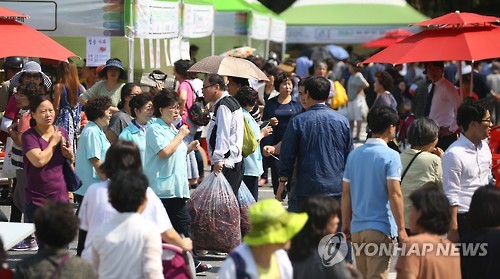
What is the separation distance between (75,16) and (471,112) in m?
6.27

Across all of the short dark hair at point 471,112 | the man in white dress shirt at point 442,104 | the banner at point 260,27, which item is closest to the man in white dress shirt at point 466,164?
the short dark hair at point 471,112

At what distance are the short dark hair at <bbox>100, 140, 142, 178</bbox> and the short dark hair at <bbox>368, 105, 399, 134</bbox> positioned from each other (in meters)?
1.72

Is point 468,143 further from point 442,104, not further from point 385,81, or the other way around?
point 385,81

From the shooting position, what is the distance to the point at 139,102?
25.7ft

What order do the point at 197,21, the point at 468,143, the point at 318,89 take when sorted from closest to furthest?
the point at 468,143, the point at 318,89, the point at 197,21

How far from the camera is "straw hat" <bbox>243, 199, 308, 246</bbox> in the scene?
4.80 m

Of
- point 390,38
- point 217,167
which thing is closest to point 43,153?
point 217,167

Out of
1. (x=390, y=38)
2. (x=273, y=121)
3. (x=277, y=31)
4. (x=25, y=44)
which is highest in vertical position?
(x=25, y=44)

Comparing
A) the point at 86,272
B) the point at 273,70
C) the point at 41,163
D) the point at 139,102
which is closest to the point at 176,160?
the point at 139,102

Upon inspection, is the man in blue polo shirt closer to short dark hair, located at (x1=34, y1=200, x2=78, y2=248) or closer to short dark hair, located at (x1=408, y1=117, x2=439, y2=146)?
short dark hair, located at (x1=408, y1=117, x2=439, y2=146)

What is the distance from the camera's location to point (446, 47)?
930 centimetres

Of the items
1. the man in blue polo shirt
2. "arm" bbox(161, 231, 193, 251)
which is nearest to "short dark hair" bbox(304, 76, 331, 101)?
the man in blue polo shirt

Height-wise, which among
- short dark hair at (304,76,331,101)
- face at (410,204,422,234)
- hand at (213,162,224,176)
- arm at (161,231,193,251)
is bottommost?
hand at (213,162,224,176)

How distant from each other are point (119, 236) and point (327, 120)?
267 centimetres
